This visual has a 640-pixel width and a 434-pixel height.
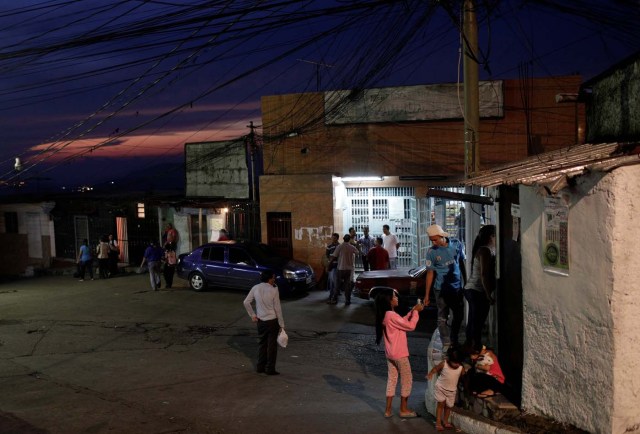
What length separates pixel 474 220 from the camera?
34.3 feet

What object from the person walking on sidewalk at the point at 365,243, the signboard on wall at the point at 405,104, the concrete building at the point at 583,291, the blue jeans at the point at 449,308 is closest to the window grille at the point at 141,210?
the signboard on wall at the point at 405,104

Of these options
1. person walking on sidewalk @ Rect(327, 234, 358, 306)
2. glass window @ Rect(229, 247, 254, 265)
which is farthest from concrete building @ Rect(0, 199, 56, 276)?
person walking on sidewalk @ Rect(327, 234, 358, 306)

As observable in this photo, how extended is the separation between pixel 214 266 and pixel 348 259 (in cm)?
418

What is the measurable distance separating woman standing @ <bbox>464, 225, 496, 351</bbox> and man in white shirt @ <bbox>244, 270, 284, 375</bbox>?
2.86 m

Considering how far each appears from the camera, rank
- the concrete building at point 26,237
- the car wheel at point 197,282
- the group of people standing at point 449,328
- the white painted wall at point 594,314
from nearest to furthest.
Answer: the white painted wall at point 594,314 → the group of people standing at point 449,328 → the car wheel at point 197,282 → the concrete building at point 26,237

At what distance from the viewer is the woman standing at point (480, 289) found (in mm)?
7289

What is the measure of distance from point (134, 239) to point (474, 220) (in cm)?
1559

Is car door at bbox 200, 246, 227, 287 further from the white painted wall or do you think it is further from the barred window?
the white painted wall

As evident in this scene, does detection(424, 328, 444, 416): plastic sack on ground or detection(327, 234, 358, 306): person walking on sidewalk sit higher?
detection(327, 234, 358, 306): person walking on sidewalk

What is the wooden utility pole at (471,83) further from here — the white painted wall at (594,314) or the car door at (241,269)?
the car door at (241,269)

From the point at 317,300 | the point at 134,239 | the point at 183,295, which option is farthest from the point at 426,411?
the point at 134,239

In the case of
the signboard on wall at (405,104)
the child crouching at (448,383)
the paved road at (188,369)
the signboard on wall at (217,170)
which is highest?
the signboard on wall at (405,104)

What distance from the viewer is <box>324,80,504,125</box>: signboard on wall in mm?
15445

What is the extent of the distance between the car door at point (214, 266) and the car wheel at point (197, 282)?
193mm
